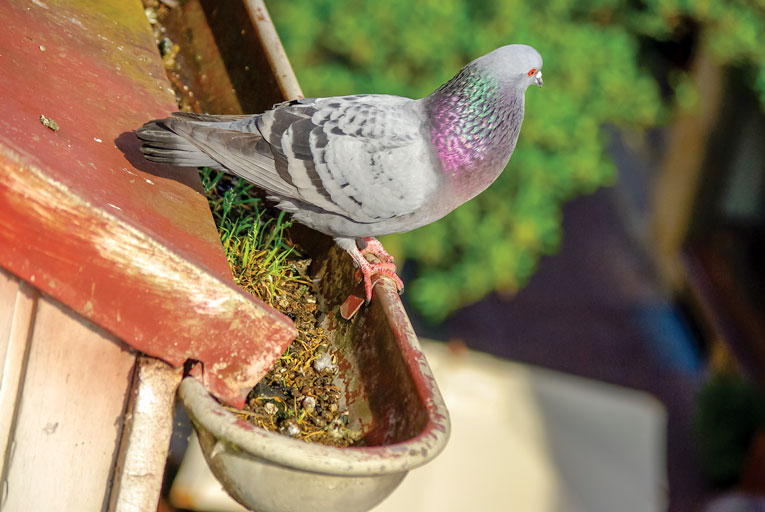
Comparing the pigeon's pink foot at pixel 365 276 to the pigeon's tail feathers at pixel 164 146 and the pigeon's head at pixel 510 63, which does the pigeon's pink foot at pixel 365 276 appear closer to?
the pigeon's tail feathers at pixel 164 146

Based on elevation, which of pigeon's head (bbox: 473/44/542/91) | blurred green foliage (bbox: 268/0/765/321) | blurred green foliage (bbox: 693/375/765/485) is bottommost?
blurred green foliage (bbox: 693/375/765/485)

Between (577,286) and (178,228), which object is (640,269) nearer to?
(577,286)

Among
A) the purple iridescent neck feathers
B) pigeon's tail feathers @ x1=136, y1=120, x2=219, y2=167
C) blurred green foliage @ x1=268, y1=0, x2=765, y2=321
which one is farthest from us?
blurred green foliage @ x1=268, y1=0, x2=765, y2=321

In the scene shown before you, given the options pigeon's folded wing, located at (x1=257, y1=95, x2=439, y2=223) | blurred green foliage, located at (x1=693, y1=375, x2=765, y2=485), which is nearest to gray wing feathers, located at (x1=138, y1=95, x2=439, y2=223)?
pigeon's folded wing, located at (x1=257, y1=95, x2=439, y2=223)

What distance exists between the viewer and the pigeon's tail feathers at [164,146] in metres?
1.63

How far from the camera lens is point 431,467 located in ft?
13.7

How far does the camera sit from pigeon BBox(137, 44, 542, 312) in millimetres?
1876

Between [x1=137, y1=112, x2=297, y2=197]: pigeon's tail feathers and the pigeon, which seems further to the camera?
the pigeon

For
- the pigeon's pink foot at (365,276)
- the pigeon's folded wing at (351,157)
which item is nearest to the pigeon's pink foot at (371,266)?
the pigeon's pink foot at (365,276)

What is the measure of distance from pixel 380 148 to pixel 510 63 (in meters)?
0.37

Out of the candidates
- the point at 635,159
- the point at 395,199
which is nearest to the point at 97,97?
the point at 395,199

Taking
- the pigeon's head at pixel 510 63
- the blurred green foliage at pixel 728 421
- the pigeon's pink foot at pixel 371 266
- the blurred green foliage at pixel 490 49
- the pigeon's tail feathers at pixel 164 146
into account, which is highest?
the pigeon's tail feathers at pixel 164 146

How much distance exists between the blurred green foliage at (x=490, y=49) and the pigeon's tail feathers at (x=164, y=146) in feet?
12.0

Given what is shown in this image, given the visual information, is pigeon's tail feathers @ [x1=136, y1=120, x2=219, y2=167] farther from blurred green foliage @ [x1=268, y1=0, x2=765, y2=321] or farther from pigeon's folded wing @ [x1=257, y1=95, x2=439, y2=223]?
blurred green foliage @ [x1=268, y1=0, x2=765, y2=321]
